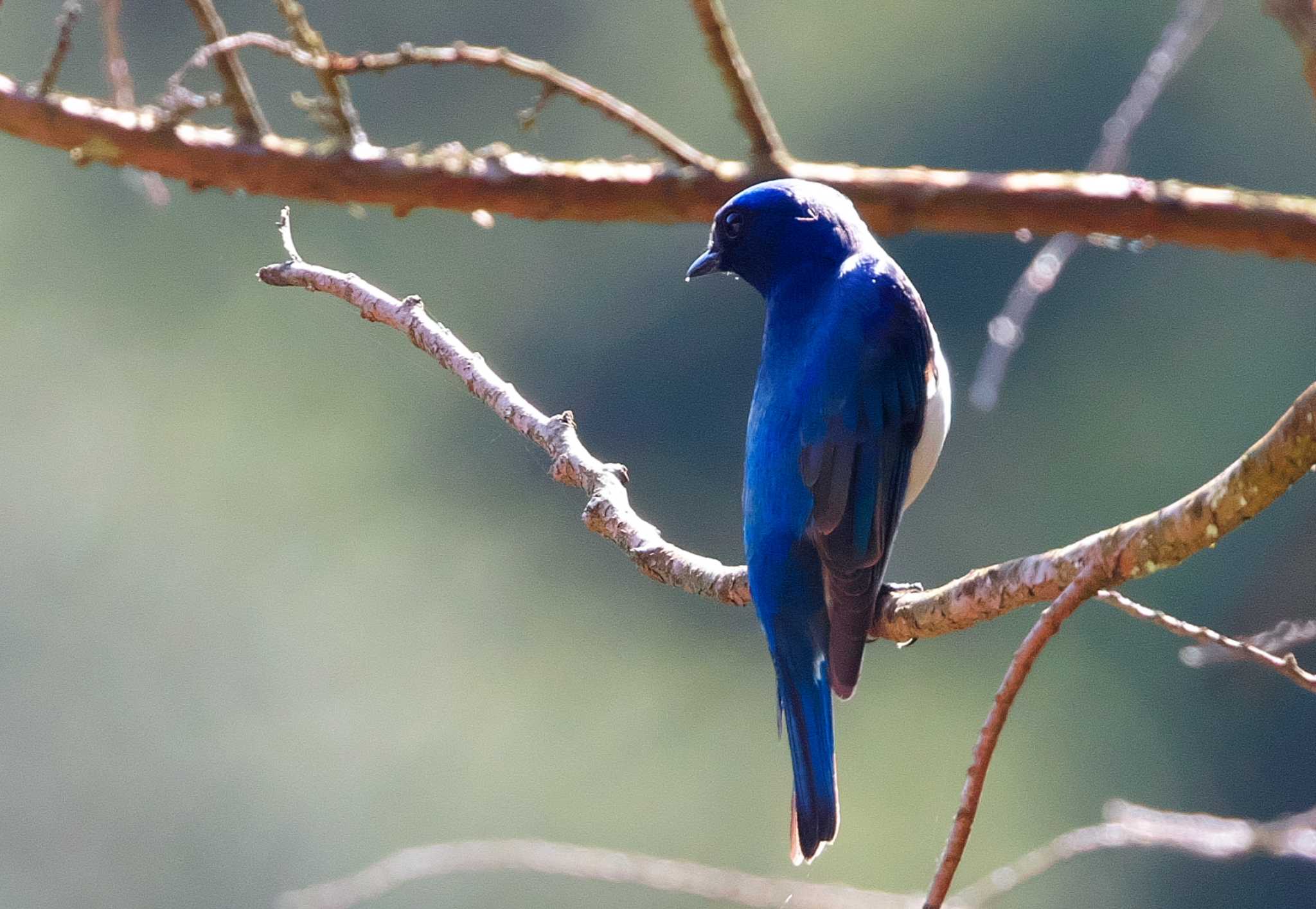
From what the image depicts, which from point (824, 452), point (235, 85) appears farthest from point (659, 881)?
point (235, 85)

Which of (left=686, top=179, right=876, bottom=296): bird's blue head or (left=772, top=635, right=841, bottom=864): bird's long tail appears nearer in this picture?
(left=772, top=635, right=841, bottom=864): bird's long tail

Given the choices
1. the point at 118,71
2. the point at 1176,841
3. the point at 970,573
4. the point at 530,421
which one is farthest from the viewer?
the point at 118,71

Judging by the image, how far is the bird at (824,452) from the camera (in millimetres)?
2350

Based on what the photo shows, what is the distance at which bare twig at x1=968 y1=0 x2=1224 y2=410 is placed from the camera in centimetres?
260

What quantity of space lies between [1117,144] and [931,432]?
0.65 metres

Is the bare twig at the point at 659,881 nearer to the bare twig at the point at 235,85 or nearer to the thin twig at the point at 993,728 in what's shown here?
the thin twig at the point at 993,728

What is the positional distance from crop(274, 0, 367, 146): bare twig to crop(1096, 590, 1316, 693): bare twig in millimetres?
2049

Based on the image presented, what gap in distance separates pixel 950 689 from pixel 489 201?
6911 mm

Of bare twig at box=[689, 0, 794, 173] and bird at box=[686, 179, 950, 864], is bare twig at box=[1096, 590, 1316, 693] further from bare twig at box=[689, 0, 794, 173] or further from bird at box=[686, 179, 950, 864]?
bare twig at box=[689, 0, 794, 173]

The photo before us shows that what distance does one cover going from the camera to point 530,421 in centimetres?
213

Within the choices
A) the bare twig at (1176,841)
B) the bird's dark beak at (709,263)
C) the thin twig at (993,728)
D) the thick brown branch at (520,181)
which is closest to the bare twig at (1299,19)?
the thin twig at (993,728)

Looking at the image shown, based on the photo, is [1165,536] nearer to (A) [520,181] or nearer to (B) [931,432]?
(B) [931,432]

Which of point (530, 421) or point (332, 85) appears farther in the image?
point (332, 85)

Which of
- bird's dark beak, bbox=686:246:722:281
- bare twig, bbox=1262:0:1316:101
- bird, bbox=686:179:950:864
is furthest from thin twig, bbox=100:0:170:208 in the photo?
bare twig, bbox=1262:0:1316:101
